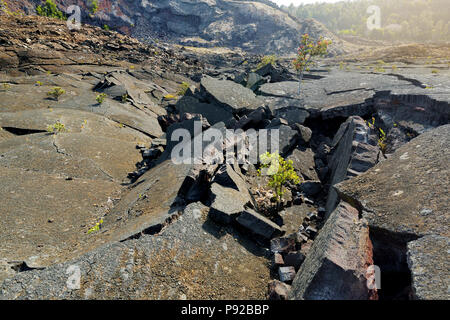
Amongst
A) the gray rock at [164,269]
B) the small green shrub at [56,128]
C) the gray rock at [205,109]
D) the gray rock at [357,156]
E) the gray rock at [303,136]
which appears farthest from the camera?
the gray rock at [205,109]

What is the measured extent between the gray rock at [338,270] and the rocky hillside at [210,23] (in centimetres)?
8798

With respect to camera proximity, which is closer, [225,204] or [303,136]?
[225,204]

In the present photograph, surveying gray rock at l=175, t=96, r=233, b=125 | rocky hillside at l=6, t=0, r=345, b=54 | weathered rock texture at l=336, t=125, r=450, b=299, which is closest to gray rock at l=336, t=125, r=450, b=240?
weathered rock texture at l=336, t=125, r=450, b=299

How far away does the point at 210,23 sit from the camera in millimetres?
102312

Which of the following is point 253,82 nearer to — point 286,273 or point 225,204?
point 225,204

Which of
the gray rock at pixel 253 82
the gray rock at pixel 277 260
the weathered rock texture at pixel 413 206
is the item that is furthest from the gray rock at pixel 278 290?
the gray rock at pixel 253 82

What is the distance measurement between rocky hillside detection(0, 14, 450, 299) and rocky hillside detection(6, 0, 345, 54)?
3235 inches

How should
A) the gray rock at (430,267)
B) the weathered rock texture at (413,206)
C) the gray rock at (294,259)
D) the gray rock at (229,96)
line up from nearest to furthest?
the gray rock at (430,267) < the weathered rock texture at (413,206) < the gray rock at (294,259) < the gray rock at (229,96)

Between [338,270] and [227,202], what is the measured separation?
1841 millimetres

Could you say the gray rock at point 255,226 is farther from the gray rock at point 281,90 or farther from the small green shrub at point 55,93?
the small green shrub at point 55,93

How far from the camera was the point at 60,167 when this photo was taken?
6.71m

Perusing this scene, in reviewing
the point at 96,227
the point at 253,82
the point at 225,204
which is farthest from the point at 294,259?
the point at 253,82

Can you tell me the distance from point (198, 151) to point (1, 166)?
520 centimetres

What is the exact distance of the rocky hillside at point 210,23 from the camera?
8369cm
